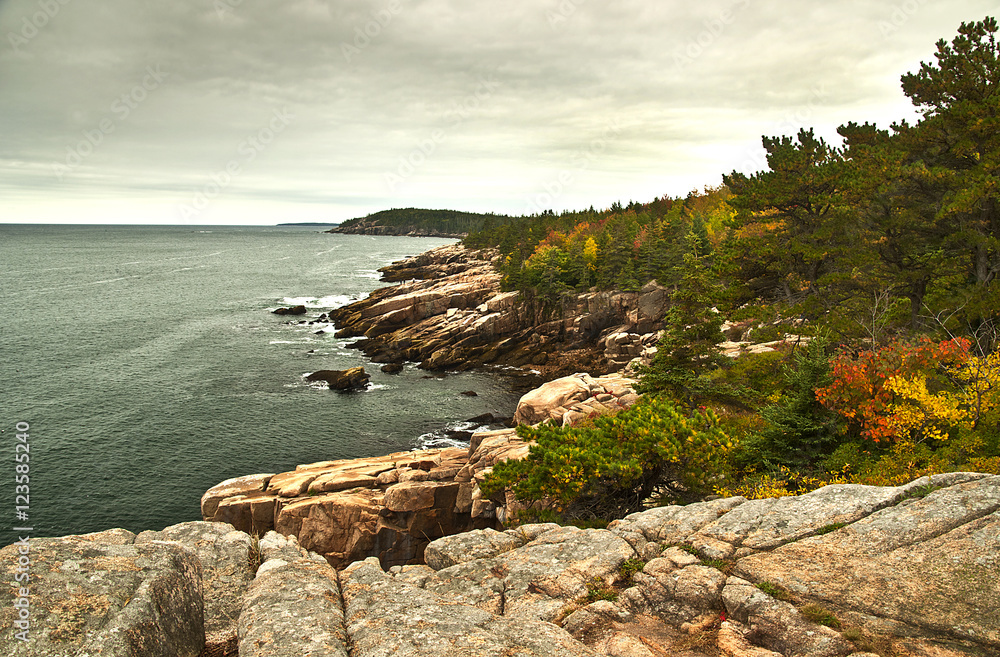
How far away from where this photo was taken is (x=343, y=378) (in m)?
53.4

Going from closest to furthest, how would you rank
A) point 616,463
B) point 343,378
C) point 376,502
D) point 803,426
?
point 616,463, point 803,426, point 376,502, point 343,378

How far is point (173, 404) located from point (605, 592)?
49358mm

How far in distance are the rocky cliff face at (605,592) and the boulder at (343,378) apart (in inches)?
1595

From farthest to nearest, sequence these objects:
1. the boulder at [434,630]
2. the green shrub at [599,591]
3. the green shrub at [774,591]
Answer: the green shrub at [599,591], the green shrub at [774,591], the boulder at [434,630]

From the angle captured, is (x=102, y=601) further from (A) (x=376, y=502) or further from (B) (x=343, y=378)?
(B) (x=343, y=378)

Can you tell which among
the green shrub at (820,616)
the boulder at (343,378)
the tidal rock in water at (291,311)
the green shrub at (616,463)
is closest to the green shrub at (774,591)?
the green shrub at (820,616)

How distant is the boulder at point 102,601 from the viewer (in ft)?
22.4

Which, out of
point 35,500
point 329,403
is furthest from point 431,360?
point 35,500

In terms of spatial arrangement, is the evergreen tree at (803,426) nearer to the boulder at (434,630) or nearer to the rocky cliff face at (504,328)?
the boulder at (434,630)

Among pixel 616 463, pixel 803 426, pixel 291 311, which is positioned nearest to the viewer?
pixel 616 463

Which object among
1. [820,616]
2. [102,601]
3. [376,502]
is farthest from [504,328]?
[102,601]

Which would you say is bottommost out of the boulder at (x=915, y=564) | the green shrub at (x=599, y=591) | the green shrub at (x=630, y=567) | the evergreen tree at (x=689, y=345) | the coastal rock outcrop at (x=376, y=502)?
the coastal rock outcrop at (x=376, y=502)

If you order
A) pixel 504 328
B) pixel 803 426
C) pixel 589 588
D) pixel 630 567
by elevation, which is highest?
pixel 803 426

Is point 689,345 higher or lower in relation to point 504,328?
higher
